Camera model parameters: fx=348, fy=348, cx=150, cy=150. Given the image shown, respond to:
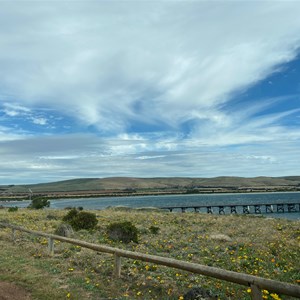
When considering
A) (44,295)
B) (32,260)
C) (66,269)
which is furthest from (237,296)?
(32,260)

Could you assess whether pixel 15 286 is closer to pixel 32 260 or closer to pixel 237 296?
pixel 32 260

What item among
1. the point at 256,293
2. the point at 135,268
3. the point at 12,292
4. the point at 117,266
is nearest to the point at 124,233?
the point at 135,268

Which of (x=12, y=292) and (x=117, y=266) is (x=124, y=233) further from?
(x=12, y=292)

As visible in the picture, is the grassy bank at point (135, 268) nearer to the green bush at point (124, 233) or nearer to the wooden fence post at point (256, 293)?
the green bush at point (124, 233)

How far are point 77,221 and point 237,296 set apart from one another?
15.9 metres

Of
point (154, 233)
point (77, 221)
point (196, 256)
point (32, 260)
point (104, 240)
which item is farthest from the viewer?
point (77, 221)

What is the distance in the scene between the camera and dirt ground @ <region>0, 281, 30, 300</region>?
7468mm

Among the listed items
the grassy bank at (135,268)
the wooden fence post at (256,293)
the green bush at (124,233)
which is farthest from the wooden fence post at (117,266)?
the green bush at (124,233)

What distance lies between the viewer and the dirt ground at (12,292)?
7.47 m

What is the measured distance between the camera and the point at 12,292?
7.81 metres

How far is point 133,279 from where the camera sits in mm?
8812

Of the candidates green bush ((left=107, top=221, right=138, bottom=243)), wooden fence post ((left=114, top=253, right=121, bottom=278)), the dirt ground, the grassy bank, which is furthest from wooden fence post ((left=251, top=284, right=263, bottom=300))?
green bush ((left=107, top=221, right=138, bottom=243))

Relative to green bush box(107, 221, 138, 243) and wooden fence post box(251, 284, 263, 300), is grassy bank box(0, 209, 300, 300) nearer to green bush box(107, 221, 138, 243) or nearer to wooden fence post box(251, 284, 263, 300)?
green bush box(107, 221, 138, 243)

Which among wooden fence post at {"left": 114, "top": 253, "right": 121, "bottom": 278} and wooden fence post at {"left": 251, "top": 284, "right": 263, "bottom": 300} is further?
wooden fence post at {"left": 114, "top": 253, "right": 121, "bottom": 278}
